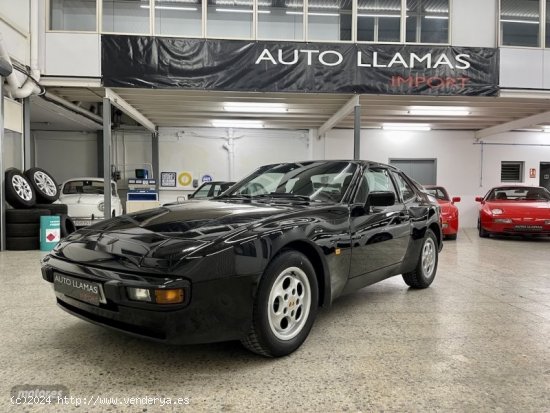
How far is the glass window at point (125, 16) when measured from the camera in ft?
25.4

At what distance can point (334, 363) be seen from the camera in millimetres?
2094

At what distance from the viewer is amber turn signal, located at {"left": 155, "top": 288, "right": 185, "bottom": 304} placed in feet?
5.45

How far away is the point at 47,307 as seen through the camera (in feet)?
10.1

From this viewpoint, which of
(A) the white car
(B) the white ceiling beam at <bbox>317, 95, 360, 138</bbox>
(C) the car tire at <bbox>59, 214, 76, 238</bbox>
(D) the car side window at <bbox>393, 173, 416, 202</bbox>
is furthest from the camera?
(A) the white car

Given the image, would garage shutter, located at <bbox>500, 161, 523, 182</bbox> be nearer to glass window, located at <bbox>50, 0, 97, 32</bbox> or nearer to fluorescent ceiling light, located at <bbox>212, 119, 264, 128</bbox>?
fluorescent ceiling light, located at <bbox>212, 119, 264, 128</bbox>

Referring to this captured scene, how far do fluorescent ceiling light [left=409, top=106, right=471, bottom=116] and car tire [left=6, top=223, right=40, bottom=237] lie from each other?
29.7 ft

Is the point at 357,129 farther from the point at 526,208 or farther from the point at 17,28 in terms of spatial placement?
the point at 17,28

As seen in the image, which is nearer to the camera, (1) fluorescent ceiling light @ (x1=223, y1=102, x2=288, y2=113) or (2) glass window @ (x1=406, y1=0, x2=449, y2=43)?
(2) glass window @ (x1=406, y1=0, x2=449, y2=43)

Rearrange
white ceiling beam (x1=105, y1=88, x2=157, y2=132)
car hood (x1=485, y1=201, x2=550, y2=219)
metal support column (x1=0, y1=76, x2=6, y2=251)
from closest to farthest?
metal support column (x1=0, y1=76, x2=6, y2=251) < white ceiling beam (x1=105, y1=88, x2=157, y2=132) < car hood (x1=485, y1=201, x2=550, y2=219)

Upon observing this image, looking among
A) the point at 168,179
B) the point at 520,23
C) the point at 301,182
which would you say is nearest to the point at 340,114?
the point at 520,23

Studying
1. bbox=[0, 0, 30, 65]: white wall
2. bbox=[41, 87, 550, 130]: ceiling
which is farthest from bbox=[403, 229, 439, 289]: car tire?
bbox=[0, 0, 30, 65]: white wall

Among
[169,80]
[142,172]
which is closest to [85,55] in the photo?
[169,80]

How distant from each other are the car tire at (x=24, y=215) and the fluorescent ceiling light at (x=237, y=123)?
5.87 metres

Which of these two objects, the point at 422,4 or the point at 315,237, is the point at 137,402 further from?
the point at 422,4
